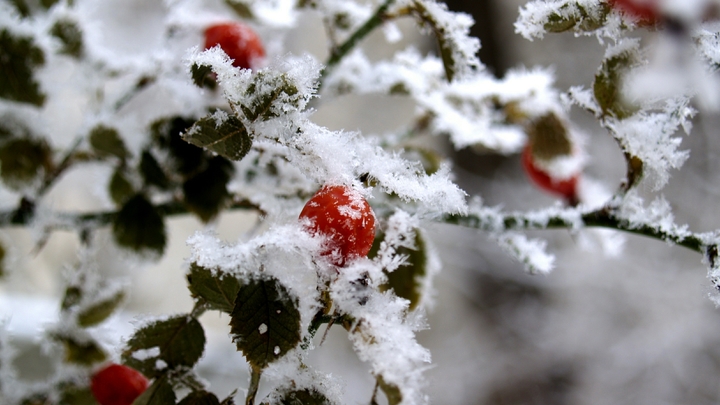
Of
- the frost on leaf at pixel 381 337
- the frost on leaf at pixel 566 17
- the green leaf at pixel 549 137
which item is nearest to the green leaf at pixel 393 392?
the frost on leaf at pixel 381 337

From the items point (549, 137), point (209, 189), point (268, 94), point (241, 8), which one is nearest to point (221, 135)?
point (268, 94)

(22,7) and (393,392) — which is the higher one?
(22,7)

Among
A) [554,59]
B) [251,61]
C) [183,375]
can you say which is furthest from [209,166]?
[554,59]

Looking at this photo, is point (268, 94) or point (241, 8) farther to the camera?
point (241, 8)

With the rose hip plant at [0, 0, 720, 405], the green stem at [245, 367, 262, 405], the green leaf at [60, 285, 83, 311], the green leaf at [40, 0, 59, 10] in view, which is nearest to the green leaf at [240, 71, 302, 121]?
the rose hip plant at [0, 0, 720, 405]

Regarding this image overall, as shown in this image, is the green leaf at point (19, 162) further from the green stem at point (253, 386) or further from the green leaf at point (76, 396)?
the green stem at point (253, 386)

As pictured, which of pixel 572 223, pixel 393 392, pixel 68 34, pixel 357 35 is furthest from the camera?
pixel 68 34

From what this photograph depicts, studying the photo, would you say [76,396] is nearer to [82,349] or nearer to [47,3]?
[82,349]
